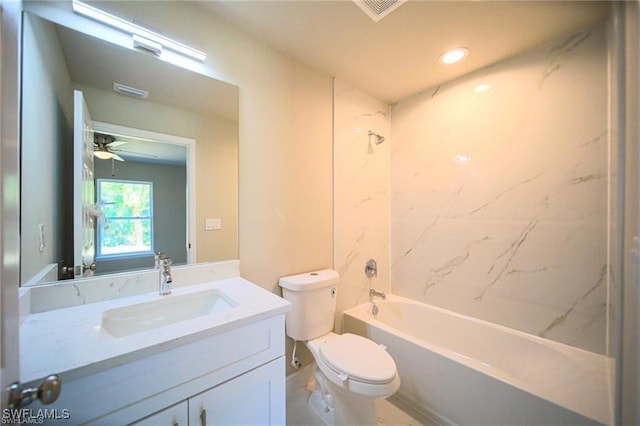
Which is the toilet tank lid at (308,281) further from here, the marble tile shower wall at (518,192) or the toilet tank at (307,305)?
the marble tile shower wall at (518,192)

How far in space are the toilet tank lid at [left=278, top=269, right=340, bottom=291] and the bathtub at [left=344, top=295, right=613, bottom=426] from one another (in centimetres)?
47

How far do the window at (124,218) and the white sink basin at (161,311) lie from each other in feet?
0.94

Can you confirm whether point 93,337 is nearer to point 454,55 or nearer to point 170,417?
point 170,417

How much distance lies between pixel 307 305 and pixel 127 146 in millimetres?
1321

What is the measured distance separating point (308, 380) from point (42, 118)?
2.10 meters

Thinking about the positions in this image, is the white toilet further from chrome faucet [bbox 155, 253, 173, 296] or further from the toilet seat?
chrome faucet [bbox 155, 253, 173, 296]

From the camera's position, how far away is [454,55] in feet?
5.49

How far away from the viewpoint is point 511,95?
1701 millimetres

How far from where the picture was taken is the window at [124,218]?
44.8 inches

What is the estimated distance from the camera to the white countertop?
2.11 feet

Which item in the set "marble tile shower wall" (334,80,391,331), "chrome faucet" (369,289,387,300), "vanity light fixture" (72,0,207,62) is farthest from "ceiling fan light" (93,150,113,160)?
"chrome faucet" (369,289,387,300)

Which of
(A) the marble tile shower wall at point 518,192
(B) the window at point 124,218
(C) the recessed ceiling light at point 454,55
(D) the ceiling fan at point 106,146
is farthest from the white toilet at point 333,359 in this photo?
(C) the recessed ceiling light at point 454,55

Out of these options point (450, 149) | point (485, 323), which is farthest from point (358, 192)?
point (485, 323)

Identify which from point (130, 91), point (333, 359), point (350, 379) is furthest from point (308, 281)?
point (130, 91)
